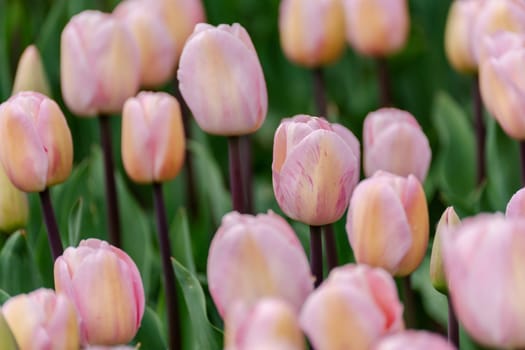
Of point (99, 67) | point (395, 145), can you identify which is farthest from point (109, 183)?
point (395, 145)

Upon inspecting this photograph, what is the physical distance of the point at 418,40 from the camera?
6.27 ft

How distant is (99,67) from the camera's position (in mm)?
1263

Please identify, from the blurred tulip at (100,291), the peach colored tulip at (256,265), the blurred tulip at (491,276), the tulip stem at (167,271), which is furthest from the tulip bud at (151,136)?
the blurred tulip at (491,276)

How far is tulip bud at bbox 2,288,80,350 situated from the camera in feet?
2.57

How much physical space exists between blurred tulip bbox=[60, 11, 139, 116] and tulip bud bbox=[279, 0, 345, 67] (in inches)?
10.9

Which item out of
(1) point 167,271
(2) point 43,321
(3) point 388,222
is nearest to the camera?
(2) point 43,321

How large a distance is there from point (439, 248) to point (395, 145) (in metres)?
0.20

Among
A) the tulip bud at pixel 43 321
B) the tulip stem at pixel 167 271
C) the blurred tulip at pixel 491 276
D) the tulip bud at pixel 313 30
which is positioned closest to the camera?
the blurred tulip at pixel 491 276

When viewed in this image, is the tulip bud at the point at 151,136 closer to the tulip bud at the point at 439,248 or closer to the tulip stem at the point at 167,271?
the tulip stem at the point at 167,271

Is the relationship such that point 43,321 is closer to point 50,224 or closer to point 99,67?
point 50,224

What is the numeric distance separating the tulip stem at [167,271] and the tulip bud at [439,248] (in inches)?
12.7

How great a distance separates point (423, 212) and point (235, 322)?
1.07ft

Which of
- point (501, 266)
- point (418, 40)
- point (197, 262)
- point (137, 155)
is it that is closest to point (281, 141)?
point (137, 155)

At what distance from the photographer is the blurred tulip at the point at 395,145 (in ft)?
3.65
